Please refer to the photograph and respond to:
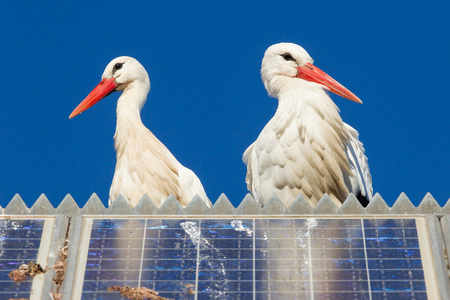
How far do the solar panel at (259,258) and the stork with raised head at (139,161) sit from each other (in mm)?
2491

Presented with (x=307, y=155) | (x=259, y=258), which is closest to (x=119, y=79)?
(x=307, y=155)

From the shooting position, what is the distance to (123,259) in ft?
21.8

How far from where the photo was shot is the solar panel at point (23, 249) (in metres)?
6.42

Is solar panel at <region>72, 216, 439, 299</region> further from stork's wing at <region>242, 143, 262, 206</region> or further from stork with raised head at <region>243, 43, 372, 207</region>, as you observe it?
stork's wing at <region>242, 143, 262, 206</region>

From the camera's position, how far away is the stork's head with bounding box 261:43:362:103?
390 inches

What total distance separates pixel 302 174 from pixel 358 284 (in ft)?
8.41

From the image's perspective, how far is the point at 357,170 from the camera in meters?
9.19

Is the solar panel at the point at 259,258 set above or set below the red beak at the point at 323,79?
below

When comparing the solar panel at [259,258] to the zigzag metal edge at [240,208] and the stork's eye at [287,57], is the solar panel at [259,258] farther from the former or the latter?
the stork's eye at [287,57]

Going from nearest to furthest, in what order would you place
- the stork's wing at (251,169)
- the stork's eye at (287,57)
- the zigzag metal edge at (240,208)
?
1. the zigzag metal edge at (240,208)
2. the stork's wing at (251,169)
3. the stork's eye at (287,57)

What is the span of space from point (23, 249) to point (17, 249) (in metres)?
0.04

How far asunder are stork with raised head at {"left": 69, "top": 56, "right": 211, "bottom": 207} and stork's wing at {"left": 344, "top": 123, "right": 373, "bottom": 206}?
1.53 metres

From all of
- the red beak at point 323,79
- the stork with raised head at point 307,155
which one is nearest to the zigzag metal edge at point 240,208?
the stork with raised head at point 307,155

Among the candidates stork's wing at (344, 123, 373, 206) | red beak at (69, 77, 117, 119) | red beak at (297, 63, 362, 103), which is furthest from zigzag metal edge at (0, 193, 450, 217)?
red beak at (69, 77, 117, 119)
